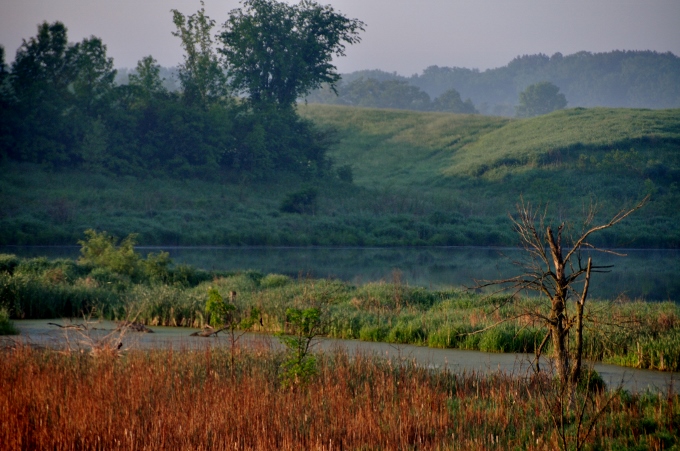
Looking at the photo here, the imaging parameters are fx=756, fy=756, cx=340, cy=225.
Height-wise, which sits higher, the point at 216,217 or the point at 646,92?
the point at 646,92

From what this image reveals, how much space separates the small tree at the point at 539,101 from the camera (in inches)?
5064

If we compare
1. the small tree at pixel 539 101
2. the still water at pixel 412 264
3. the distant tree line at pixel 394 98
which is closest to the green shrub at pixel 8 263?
the still water at pixel 412 264

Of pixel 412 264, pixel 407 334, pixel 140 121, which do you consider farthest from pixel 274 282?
pixel 140 121

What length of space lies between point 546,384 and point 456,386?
1130mm

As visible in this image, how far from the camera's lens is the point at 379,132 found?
86.1 meters

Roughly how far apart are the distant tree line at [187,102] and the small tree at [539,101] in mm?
70779

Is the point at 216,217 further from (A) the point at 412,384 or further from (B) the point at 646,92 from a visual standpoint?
(B) the point at 646,92

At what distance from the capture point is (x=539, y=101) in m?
130

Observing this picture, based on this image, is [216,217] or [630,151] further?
[630,151]

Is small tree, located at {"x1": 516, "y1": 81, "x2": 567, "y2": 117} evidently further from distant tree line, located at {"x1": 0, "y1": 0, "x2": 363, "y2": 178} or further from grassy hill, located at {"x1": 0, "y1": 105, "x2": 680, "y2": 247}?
distant tree line, located at {"x1": 0, "y1": 0, "x2": 363, "y2": 178}

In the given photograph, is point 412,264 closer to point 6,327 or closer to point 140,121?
point 6,327

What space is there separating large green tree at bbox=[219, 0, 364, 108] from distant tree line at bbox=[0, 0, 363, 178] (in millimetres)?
93

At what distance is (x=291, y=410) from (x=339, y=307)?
9606 mm

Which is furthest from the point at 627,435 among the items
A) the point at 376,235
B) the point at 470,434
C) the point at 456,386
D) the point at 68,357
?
the point at 376,235
